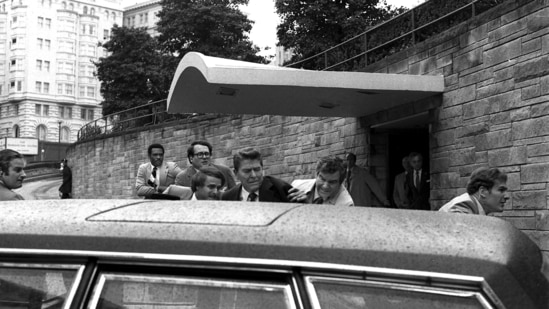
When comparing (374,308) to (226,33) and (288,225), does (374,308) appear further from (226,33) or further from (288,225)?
(226,33)

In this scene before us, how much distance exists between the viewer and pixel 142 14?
387 ft

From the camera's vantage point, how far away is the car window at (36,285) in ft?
7.00

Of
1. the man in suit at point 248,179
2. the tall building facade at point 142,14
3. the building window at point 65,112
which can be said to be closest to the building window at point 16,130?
the building window at point 65,112

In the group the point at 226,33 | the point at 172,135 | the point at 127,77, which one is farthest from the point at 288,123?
the point at 127,77

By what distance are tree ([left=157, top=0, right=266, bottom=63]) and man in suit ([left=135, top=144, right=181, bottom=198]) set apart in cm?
3156

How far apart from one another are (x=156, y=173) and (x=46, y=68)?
348 feet

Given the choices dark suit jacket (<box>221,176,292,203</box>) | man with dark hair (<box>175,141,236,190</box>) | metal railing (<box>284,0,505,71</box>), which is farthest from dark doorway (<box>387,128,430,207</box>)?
dark suit jacket (<box>221,176,292,203</box>)

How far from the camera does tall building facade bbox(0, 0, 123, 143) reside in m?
108

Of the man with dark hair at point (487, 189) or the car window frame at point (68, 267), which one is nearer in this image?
the car window frame at point (68, 267)

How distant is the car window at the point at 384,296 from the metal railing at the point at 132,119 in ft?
69.0

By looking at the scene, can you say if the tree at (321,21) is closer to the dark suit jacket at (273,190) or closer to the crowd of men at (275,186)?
A: the crowd of men at (275,186)

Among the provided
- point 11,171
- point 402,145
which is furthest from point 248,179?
point 402,145

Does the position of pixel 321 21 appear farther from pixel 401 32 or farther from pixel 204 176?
pixel 204 176

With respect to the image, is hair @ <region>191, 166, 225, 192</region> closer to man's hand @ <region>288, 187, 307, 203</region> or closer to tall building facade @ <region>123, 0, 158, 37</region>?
man's hand @ <region>288, 187, 307, 203</region>
